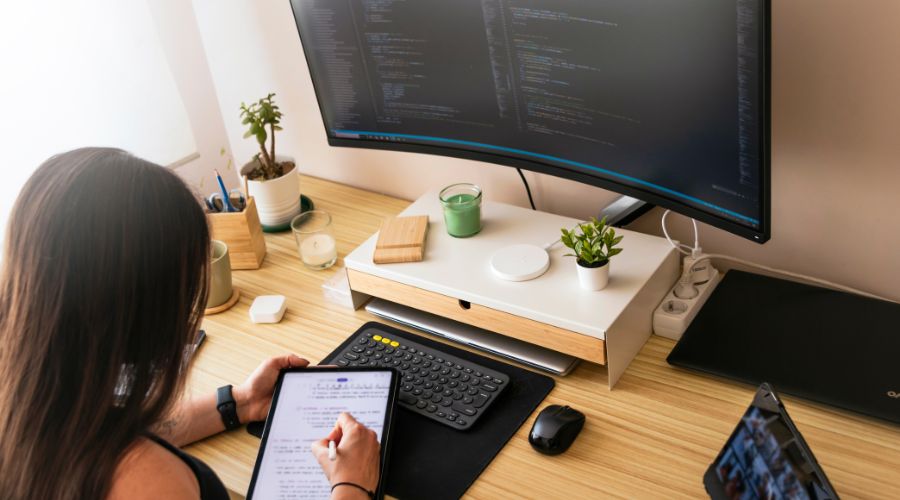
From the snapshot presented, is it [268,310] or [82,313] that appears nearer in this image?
[82,313]

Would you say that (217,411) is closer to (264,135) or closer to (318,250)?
(318,250)

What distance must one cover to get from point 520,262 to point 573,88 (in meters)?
0.28

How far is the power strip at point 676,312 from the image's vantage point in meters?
1.25

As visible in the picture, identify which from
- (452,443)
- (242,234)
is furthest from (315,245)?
(452,443)

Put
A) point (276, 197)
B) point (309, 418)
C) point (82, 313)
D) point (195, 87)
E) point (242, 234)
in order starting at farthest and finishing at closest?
point (195, 87) < point (276, 197) < point (242, 234) < point (309, 418) < point (82, 313)

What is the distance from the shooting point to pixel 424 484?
3.47 ft

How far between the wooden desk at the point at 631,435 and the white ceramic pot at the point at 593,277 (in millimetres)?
125

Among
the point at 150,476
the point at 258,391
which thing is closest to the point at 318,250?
the point at 258,391

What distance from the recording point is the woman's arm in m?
1.17

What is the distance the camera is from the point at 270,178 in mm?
1676

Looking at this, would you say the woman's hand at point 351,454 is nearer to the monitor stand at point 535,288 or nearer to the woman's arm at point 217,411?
the woman's arm at point 217,411

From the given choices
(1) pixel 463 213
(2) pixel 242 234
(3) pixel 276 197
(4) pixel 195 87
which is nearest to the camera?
(1) pixel 463 213

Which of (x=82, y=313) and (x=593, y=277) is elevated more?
(x=82, y=313)

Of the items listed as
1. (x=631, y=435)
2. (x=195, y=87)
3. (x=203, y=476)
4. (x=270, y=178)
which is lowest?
(x=631, y=435)
